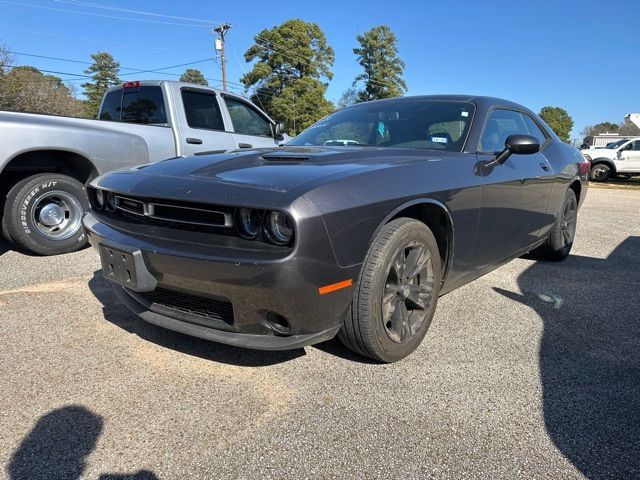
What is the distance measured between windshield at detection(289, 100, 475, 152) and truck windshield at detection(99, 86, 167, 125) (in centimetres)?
262

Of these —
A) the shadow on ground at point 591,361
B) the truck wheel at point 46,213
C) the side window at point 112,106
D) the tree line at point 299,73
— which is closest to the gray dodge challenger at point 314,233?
the shadow on ground at point 591,361

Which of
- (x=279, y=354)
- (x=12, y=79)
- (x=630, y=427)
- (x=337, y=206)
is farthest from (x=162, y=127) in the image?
(x=12, y=79)

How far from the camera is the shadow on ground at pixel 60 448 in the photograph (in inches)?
66.0

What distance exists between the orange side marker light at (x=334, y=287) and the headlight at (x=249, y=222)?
36 centimetres

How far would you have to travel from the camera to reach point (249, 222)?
202cm

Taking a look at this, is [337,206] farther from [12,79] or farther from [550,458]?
[12,79]

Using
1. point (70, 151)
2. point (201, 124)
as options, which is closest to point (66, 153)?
point (70, 151)

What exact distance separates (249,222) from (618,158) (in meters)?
21.3

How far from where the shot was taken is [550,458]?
1.80m

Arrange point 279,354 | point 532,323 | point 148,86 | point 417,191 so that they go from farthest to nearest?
1. point 148,86
2. point 532,323
3. point 279,354
4. point 417,191

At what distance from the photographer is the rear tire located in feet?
14.8

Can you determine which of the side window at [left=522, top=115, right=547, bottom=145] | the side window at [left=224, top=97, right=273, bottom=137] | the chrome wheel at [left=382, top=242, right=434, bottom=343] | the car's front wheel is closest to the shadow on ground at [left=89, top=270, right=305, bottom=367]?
the car's front wheel

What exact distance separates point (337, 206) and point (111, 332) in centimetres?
175

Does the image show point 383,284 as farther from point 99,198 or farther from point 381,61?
point 381,61
